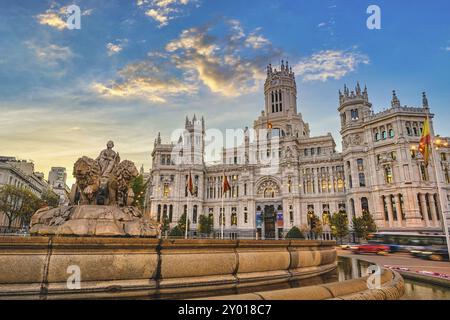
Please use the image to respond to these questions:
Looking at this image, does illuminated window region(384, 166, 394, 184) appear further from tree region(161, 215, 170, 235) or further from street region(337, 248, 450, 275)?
tree region(161, 215, 170, 235)

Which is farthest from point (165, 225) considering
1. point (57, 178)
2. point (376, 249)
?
point (57, 178)

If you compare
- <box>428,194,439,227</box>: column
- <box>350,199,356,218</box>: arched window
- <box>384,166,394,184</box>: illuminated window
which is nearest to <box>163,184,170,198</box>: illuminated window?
<box>350,199,356,218</box>: arched window

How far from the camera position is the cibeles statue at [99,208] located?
8.13m

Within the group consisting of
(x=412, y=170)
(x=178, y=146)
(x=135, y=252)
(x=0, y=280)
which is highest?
(x=178, y=146)

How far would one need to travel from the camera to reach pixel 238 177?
234 feet

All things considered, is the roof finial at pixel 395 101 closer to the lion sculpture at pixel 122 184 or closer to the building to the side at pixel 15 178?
the lion sculpture at pixel 122 184

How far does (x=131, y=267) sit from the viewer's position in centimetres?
541

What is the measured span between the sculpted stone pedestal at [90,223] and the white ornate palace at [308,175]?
1992 inches

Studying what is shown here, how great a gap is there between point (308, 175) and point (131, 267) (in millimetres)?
63572

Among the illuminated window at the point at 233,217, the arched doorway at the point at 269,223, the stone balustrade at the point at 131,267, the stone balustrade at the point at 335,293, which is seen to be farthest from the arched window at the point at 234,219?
the stone balustrade at the point at 335,293

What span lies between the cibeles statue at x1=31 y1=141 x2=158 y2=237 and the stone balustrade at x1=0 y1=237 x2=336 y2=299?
10.3 feet

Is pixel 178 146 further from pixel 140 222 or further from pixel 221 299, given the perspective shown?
pixel 221 299

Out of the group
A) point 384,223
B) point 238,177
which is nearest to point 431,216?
point 384,223
